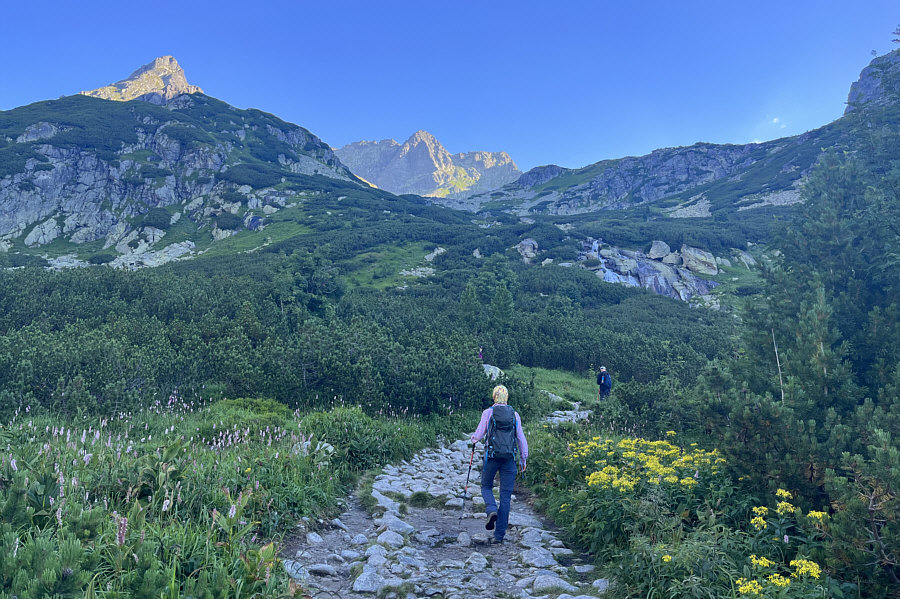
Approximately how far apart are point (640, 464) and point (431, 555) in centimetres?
307

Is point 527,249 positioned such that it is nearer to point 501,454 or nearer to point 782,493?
point 501,454

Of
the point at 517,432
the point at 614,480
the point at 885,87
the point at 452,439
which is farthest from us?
the point at 452,439

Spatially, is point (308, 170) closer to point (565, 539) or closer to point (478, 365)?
point (478, 365)

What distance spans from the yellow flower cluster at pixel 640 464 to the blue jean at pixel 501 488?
1030mm

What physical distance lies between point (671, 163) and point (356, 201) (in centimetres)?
12302

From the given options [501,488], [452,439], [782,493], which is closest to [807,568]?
[782,493]

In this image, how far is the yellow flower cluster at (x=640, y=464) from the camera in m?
5.61

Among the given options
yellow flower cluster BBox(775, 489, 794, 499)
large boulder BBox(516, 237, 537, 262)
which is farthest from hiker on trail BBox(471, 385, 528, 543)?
large boulder BBox(516, 237, 537, 262)

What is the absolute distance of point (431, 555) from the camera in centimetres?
559

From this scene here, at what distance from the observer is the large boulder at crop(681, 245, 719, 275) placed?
198 ft

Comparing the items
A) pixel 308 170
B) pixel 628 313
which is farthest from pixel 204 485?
pixel 308 170

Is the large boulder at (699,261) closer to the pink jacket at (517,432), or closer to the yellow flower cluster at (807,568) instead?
the pink jacket at (517,432)

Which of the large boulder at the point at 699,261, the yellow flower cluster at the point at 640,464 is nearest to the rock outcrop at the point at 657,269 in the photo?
the large boulder at the point at 699,261

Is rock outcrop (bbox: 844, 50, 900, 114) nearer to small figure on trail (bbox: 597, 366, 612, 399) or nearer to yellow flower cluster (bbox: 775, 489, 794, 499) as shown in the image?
yellow flower cluster (bbox: 775, 489, 794, 499)
